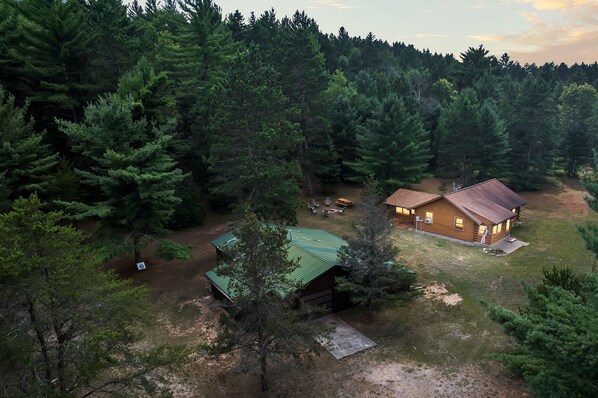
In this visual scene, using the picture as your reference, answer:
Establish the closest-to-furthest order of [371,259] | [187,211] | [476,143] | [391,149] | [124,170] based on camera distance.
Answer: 1. [371,259]
2. [124,170]
3. [187,211]
4. [391,149]
5. [476,143]

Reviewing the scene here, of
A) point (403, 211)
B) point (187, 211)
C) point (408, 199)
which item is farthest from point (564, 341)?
point (187, 211)

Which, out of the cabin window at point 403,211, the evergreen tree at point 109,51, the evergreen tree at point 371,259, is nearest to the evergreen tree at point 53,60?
the evergreen tree at point 109,51

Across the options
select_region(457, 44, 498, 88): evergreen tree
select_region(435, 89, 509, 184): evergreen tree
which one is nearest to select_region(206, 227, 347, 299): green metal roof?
select_region(435, 89, 509, 184): evergreen tree

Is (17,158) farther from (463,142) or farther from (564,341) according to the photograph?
(463,142)

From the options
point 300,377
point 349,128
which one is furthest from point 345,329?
point 349,128

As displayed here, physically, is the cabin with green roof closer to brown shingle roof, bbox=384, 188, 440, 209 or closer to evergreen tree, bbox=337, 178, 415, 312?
evergreen tree, bbox=337, 178, 415, 312
